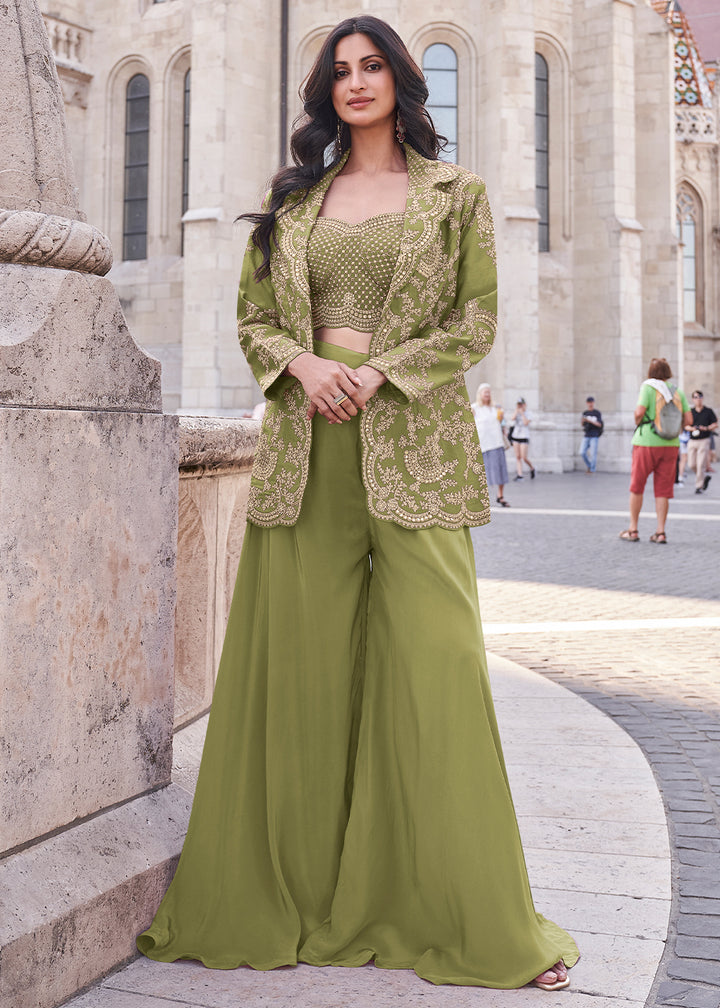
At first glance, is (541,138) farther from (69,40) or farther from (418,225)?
(418,225)

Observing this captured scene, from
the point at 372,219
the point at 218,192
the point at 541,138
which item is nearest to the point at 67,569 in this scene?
the point at 372,219

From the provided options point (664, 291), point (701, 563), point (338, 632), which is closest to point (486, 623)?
point (701, 563)

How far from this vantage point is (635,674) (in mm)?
5199

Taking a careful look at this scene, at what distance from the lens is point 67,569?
2.09 m

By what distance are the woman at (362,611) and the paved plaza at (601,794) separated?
0.31ft

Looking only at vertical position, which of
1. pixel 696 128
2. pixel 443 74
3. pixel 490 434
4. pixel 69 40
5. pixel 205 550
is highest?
pixel 696 128

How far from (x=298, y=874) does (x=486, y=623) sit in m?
4.33

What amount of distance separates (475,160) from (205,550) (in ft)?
75.2

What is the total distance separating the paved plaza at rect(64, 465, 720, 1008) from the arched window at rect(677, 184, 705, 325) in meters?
28.6

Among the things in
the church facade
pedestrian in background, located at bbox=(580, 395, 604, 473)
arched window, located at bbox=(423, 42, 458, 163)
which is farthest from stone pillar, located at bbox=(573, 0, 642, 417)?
arched window, located at bbox=(423, 42, 458, 163)

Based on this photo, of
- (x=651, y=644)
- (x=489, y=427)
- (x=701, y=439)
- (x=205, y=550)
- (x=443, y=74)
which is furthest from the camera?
(x=443, y=74)

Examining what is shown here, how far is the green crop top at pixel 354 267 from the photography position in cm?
221

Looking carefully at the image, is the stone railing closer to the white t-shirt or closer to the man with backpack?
the man with backpack

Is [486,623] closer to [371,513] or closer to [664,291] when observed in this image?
[371,513]
